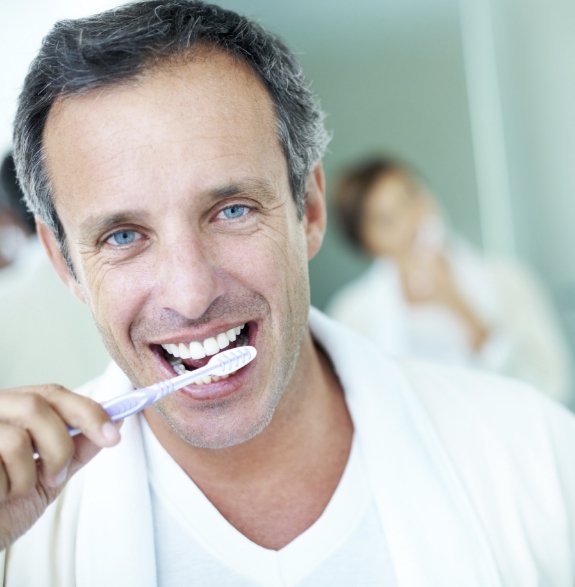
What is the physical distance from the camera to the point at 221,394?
1019mm

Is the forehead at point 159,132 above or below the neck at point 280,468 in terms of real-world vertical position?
above

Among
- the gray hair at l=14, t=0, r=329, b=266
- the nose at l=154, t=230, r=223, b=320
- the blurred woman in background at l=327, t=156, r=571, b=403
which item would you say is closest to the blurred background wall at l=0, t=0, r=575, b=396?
the blurred woman in background at l=327, t=156, r=571, b=403

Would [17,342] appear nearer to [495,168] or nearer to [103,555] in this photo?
[103,555]

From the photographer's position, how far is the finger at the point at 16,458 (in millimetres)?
764

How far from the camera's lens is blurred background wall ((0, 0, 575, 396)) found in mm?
3367

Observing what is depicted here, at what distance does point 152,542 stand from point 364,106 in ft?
8.64

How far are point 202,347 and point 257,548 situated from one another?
263 millimetres

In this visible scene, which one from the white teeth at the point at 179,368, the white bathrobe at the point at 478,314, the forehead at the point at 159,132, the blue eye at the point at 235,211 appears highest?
the forehead at the point at 159,132

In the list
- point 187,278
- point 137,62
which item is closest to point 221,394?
point 187,278

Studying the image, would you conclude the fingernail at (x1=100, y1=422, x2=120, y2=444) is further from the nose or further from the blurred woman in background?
the blurred woman in background

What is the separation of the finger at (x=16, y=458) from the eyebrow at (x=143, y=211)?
288 millimetres

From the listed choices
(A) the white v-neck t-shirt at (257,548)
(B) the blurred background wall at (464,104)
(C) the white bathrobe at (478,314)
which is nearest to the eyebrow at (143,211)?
(A) the white v-neck t-shirt at (257,548)

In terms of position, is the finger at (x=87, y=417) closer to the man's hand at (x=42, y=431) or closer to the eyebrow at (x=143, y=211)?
the man's hand at (x=42, y=431)

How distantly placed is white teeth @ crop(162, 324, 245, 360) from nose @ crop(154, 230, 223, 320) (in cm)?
6
